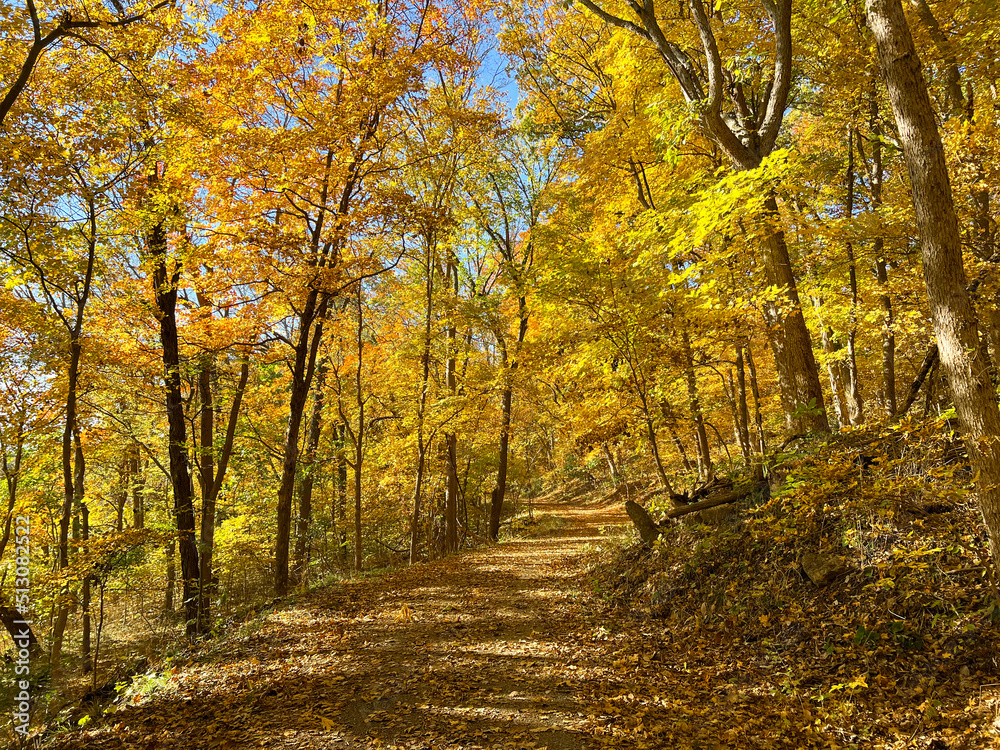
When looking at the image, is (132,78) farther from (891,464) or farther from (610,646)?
(891,464)

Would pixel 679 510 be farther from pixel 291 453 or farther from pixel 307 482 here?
pixel 307 482

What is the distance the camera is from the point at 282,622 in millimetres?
7934

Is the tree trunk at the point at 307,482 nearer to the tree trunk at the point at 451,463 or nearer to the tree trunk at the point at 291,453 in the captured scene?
the tree trunk at the point at 451,463

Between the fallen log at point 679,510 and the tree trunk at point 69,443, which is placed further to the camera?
the tree trunk at point 69,443

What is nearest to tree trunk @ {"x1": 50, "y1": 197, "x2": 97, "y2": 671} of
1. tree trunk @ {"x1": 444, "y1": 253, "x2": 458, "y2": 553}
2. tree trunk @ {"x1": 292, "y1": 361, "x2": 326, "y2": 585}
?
tree trunk @ {"x1": 292, "y1": 361, "x2": 326, "y2": 585}

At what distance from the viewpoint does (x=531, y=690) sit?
206 inches

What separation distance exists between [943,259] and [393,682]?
680 centimetres

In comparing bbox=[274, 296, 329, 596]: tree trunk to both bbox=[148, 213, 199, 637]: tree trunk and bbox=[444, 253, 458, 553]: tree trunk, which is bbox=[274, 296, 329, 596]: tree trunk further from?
bbox=[444, 253, 458, 553]: tree trunk

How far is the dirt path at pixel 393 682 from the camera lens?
14.9 feet

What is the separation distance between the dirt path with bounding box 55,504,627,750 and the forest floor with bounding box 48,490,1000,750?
0.07 feet

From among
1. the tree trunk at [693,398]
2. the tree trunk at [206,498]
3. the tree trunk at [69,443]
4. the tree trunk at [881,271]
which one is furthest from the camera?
the tree trunk at [206,498]

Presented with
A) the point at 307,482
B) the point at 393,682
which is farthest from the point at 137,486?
the point at 393,682

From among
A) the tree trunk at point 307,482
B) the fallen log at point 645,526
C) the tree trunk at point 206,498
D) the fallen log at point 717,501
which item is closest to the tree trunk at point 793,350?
the fallen log at point 717,501

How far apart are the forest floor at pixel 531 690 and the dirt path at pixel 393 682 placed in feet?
0.07
